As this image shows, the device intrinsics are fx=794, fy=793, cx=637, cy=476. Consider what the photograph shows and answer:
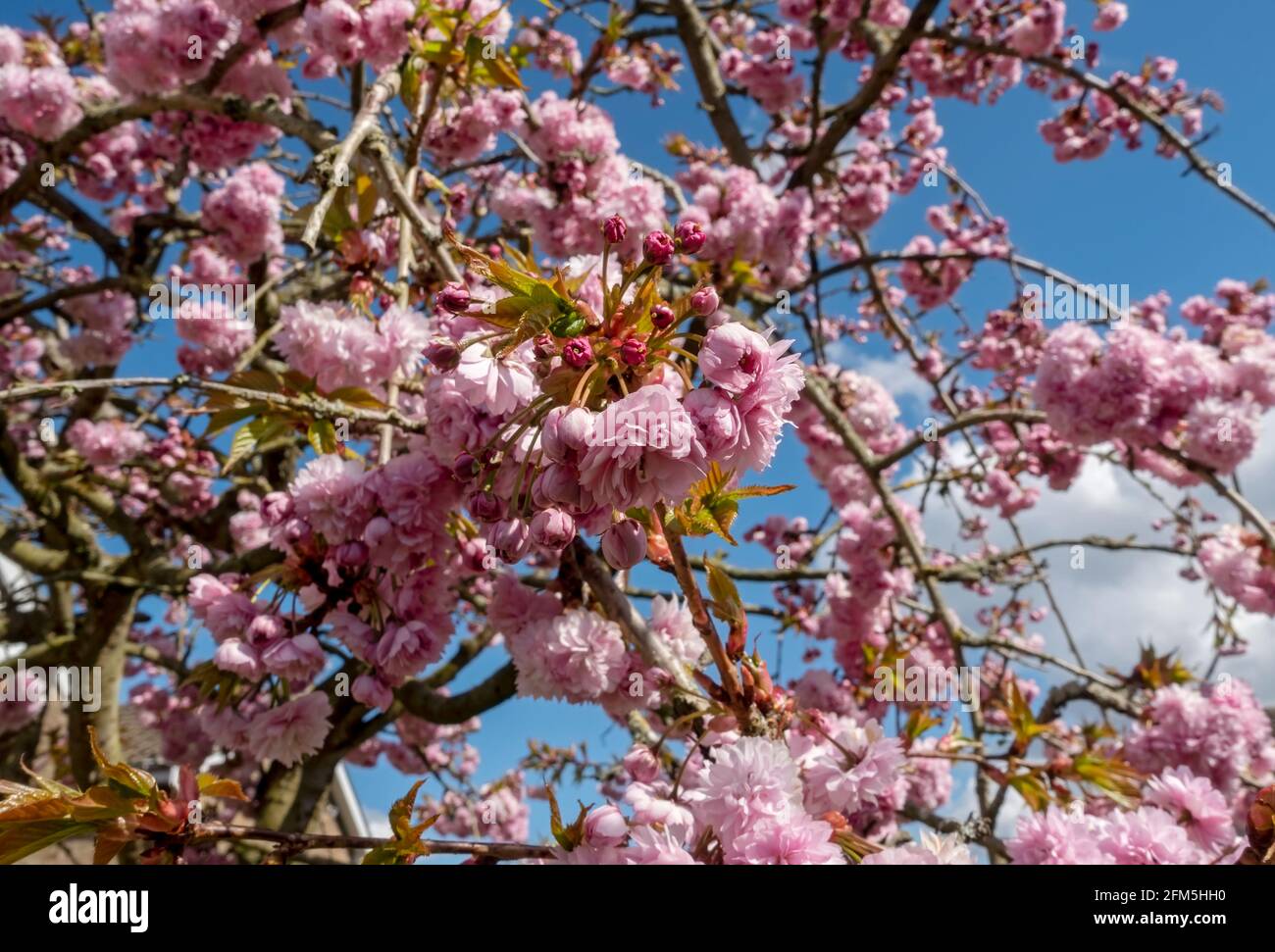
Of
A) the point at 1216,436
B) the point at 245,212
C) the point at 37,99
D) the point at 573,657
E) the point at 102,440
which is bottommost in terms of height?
the point at 573,657

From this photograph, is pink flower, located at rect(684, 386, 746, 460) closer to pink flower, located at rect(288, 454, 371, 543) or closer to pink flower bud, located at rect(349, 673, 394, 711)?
pink flower, located at rect(288, 454, 371, 543)

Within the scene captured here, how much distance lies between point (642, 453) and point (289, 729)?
114 centimetres

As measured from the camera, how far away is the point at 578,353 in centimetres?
90

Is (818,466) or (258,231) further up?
(258,231)

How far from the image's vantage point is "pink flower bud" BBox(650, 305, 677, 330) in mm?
927

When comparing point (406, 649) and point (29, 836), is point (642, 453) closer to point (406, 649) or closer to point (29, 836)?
point (406, 649)

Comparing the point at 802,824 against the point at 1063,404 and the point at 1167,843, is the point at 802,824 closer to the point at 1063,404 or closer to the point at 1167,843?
the point at 1167,843

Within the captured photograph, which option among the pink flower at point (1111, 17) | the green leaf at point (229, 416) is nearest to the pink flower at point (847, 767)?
the green leaf at point (229, 416)

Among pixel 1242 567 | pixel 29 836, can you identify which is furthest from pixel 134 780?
pixel 1242 567

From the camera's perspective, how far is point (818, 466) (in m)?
4.45

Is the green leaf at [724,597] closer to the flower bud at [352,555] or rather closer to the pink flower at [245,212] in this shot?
the flower bud at [352,555]

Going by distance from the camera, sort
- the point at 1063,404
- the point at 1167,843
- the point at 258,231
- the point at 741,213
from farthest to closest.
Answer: the point at 258,231, the point at 741,213, the point at 1063,404, the point at 1167,843
